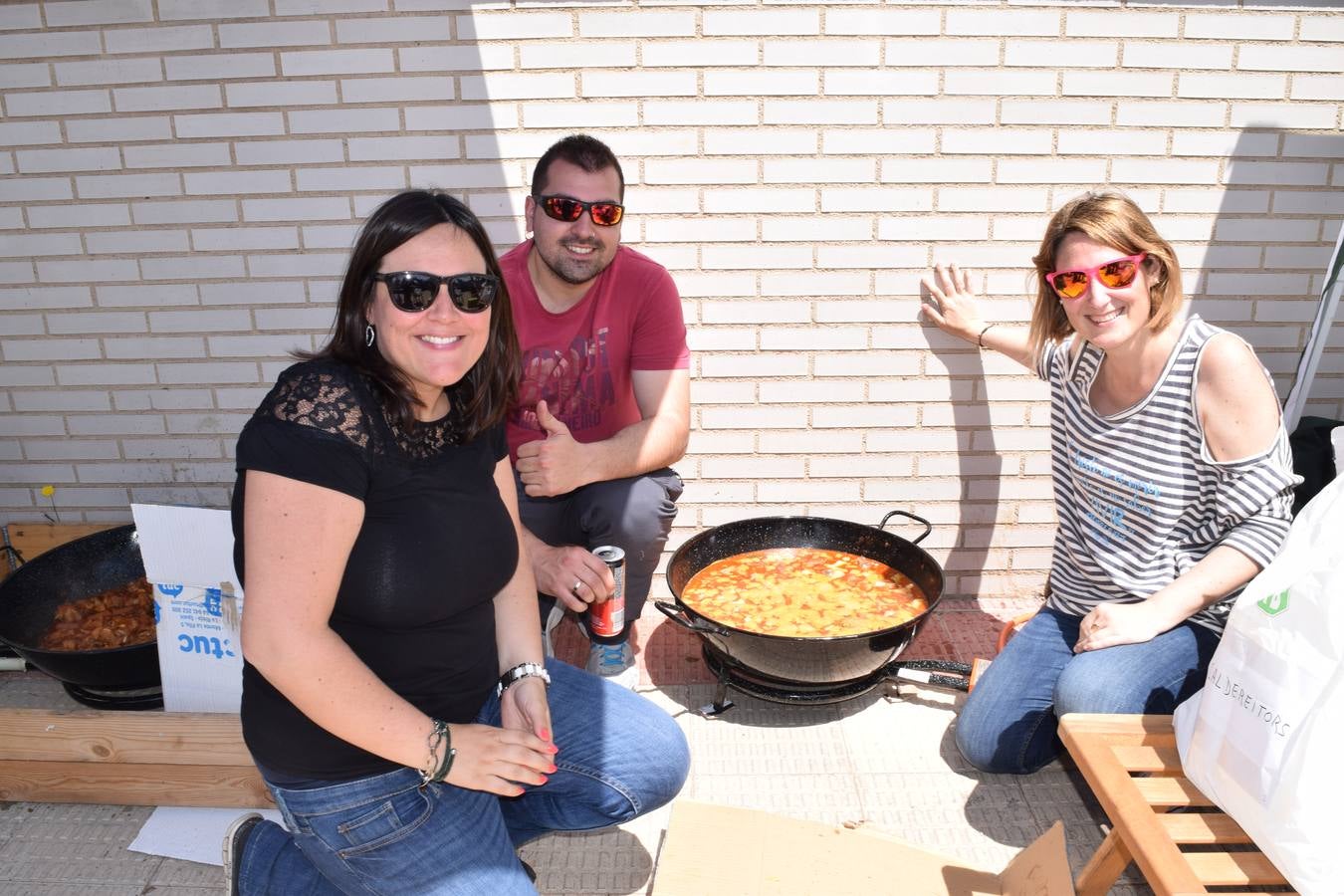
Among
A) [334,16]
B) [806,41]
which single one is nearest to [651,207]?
[806,41]

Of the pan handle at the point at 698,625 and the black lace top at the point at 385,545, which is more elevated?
the black lace top at the point at 385,545

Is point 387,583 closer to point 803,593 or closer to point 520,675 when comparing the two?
point 520,675

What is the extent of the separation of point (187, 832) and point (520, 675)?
1.35 meters

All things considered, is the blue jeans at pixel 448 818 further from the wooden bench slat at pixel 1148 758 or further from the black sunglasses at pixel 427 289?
the wooden bench slat at pixel 1148 758

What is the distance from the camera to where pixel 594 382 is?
368cm

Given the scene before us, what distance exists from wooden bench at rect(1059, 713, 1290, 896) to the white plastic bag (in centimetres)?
8

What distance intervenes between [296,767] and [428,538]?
58cm

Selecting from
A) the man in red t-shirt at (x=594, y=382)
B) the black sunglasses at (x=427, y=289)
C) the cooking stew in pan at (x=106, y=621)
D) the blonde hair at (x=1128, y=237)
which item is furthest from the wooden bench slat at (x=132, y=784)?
the blonde hair at (x=1128, y=237)

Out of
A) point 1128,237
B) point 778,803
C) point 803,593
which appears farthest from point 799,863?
point 1128,237

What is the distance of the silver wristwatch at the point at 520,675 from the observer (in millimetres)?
2572

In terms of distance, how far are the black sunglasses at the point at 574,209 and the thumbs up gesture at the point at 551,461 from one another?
25.7 inches

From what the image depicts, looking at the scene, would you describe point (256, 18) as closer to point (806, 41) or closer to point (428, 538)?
point (806, 41)

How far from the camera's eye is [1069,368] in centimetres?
327

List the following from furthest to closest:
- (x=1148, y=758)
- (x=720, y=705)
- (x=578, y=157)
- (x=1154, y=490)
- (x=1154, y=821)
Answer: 1. (x=720, y=705)
2. (x=578, y=157)
3. (x=1154, y=490)
4. (x=1148, y=758)
5. (x=1154, y=821)
